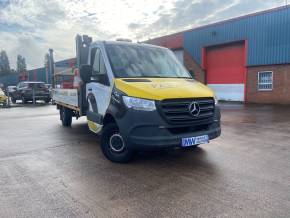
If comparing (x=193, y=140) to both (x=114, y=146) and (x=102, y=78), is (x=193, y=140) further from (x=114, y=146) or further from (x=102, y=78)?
(x=102, y=78)

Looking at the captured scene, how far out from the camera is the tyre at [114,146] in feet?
17.7

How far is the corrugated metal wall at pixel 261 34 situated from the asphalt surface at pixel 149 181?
45.6 feet

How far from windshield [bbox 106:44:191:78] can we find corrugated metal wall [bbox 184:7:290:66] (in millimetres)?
15186

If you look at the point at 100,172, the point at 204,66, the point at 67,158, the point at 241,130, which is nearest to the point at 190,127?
the point at 100,172

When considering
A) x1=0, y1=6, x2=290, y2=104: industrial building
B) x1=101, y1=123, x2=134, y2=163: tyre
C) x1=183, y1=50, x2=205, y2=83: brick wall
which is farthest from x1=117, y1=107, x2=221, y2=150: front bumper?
x1=183, y1=50, x2=205, y2=83: brick wall

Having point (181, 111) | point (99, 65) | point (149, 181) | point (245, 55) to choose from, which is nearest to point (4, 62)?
point (245, 55)

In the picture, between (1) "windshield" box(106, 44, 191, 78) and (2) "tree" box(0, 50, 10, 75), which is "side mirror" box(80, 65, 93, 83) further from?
(2) "tree" box(0, 50, 10, 75)

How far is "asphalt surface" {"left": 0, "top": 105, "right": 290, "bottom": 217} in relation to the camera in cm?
356

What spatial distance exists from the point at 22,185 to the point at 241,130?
6.99m

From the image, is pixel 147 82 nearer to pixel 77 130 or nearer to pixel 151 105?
pixel 151 105

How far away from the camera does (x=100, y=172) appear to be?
499cm

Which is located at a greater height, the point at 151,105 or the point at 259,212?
the point at 151,105

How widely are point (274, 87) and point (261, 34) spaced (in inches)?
153

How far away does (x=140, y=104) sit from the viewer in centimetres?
476
